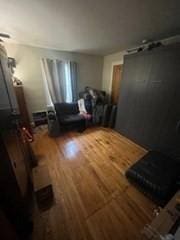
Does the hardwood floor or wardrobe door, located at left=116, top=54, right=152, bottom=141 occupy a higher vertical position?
wardrobe door, located at left=116, top=54, right=152, bottom=141

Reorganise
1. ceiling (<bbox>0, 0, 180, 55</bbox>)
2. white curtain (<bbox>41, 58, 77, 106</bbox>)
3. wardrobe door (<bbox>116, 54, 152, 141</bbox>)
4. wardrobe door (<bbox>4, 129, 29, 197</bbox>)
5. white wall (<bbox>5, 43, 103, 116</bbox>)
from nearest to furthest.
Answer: wardrobe door (<bbox>4, 129, 29, 197</bbox>) < ceiling (<bbox>0, 0, 180, 55</bbox>) < wardrobe door (<bbox>116, 54, 152, 141</bbox>) < white wall (<bbox>5, 43, 103, 116</bbox>) < white curtain (<bbox>41, 58, 77, 106</bbox>)

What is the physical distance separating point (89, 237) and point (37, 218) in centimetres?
62

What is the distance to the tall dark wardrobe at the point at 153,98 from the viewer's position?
192 centimetres

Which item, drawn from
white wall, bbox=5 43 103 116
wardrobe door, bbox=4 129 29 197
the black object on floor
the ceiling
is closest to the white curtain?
white wall, bbox=5 43 103 116

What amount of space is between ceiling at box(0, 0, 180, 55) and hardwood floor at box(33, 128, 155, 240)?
2367 mm

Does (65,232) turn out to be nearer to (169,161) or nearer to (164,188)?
(164,188)

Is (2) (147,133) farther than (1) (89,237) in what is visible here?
Yes

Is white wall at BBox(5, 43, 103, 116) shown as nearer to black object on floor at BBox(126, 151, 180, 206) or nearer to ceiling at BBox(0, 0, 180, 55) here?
ceiling at BBox(0, 0, 180, 55)

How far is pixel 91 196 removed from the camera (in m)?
1.48

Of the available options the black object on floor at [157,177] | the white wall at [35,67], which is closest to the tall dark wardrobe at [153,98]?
the black object on floor at [157,177]

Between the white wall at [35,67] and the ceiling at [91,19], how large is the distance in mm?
593

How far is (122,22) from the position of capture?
1.73 metres

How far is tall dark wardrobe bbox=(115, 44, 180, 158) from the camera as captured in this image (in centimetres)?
192

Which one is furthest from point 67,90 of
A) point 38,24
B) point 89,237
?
point 89,237
